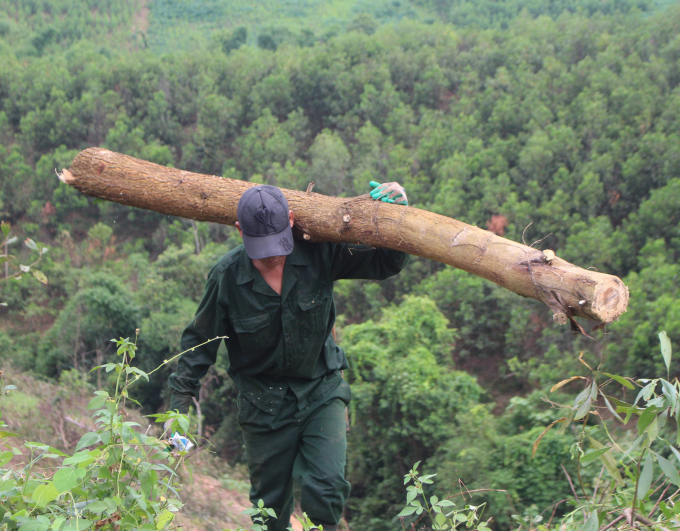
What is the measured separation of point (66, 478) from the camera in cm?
164

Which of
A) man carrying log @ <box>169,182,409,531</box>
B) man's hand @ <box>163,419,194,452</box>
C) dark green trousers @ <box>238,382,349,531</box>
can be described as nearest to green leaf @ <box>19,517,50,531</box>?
man's hand @ <box>163,419,194,452</box>

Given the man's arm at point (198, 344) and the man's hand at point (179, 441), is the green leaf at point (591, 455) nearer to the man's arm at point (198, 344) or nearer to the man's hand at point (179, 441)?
the man's hand at point (179, 441)

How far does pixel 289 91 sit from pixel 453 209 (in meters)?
12.7

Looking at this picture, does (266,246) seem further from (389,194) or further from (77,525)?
(77,525)

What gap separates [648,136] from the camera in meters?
14.1

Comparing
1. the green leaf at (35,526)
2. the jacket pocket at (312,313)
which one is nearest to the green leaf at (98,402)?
the green leaf at (35,526)

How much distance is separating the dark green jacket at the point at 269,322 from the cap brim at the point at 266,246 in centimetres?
19

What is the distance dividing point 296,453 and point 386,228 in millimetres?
1221

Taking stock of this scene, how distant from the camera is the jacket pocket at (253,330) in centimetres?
282

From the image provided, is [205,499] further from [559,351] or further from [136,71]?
[136,71]

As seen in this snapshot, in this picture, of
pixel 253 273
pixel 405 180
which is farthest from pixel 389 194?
pixel 405 180

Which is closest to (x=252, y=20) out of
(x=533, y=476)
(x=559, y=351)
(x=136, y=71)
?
(x=136, y=71)

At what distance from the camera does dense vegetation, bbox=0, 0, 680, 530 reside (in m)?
7.93

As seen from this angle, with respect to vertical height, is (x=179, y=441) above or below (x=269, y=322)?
below
